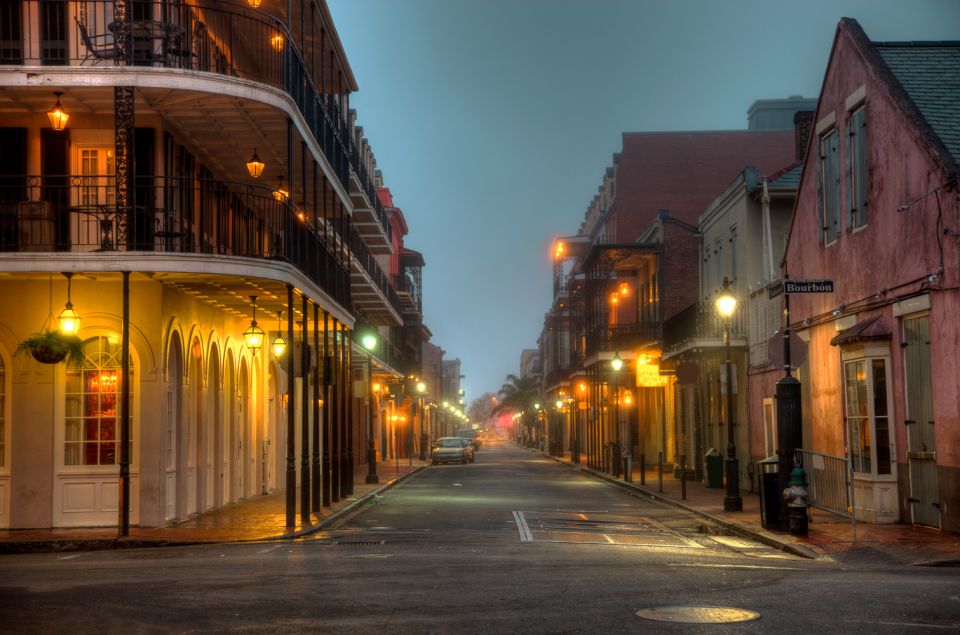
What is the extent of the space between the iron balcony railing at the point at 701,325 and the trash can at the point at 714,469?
3.07 metres

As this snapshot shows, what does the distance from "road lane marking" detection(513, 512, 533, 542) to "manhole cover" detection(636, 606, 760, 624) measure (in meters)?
7.00

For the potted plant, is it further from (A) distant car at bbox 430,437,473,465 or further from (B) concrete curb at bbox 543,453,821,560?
(A) distant car at bbox 430,437,473,465

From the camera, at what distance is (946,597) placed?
10219 mm

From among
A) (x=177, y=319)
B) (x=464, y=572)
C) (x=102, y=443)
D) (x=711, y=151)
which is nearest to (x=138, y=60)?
(x=177, y=319)

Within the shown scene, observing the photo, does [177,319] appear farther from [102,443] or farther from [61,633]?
[61,633]

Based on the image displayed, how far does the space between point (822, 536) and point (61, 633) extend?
440 inches

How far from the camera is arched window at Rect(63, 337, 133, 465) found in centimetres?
1936

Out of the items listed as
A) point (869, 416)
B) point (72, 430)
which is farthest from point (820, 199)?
point (72, 430)

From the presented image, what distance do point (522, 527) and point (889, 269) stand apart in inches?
275

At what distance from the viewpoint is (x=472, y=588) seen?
36.4 feet

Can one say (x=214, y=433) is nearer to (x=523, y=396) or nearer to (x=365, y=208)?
(x=365, y=208)

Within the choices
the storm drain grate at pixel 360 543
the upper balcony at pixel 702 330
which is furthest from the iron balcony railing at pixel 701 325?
the storm drain grate at pixel 360 543

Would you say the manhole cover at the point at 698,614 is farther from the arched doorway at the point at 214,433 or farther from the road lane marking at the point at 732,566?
the arched doorway at the point at 214,433

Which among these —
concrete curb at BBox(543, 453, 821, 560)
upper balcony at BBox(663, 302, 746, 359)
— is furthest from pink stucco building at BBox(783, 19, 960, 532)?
upper balcony at BBox(663, 302, 746, 359)
